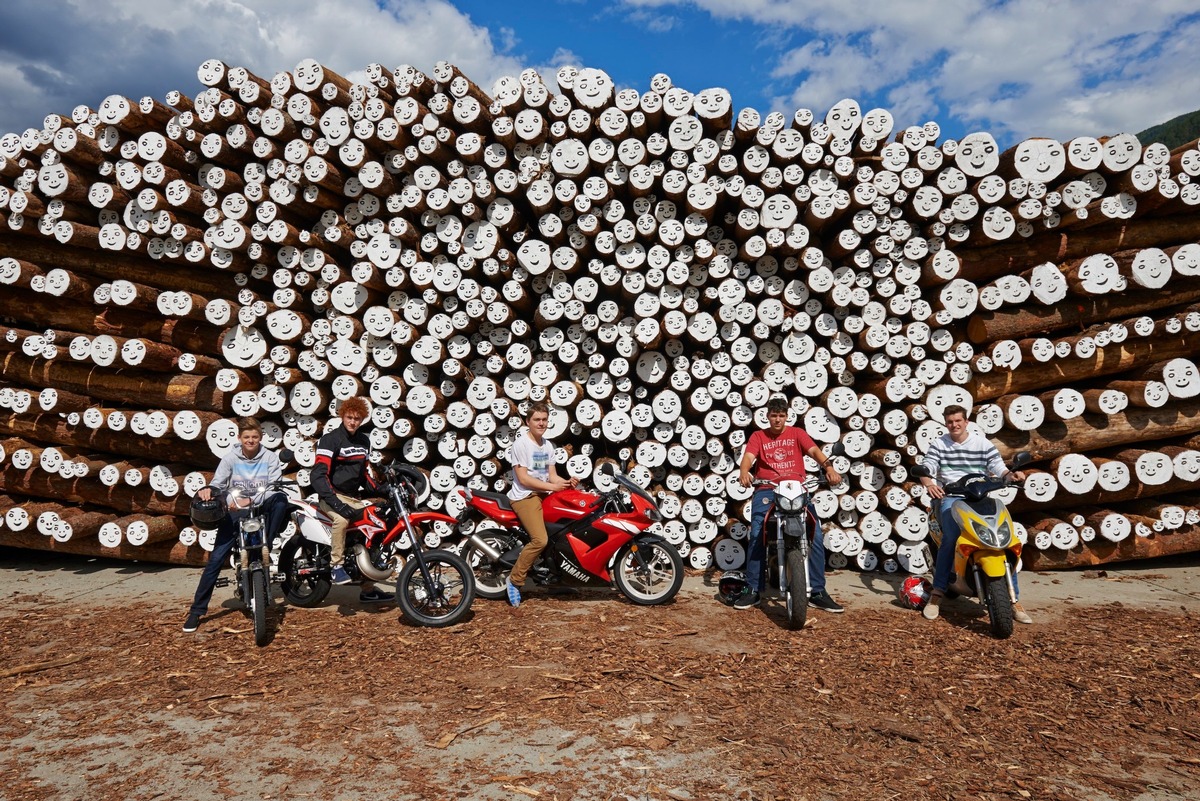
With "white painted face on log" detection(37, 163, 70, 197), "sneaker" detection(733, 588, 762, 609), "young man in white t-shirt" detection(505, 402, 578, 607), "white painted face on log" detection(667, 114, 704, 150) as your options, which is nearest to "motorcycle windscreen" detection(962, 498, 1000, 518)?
"sneaker" detection(733, 588, 762, 609)

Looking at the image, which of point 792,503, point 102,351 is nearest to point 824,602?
point 792,503

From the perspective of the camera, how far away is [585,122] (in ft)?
22.6

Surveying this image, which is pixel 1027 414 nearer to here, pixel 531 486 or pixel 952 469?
pixel 952 469

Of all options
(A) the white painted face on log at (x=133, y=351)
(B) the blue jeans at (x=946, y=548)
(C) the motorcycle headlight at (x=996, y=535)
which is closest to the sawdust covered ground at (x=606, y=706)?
(B) the blue jeans at (x=946, y=548)

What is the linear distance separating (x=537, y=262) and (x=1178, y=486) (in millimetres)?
6628

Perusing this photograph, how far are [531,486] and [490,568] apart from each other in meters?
0.95

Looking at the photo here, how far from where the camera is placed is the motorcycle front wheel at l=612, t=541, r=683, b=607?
578cm

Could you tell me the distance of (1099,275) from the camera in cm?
661

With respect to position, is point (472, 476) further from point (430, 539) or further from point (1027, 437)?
point (1027, 437)

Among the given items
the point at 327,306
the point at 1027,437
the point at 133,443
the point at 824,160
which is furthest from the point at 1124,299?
the point at 133,443

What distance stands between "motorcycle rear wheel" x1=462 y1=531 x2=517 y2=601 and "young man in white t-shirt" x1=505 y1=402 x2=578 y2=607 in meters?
0.21

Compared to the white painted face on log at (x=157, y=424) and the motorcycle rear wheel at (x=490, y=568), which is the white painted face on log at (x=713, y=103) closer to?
the motorcycle rear wheel at (x=490, y=568)

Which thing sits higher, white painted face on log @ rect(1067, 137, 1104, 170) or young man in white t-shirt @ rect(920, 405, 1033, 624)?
white painted face on log @ rect(1067, 137, 1104, 170)

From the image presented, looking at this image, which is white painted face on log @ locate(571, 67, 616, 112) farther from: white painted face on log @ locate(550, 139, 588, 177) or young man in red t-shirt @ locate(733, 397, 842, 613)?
young man in red t-shirt @ locate(733, 397, 842, 613)
